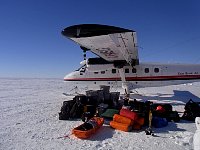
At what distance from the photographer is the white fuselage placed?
51.9ft

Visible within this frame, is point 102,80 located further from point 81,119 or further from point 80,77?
point 81,119

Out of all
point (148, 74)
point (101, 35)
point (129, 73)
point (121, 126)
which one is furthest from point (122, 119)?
point (148, 74)

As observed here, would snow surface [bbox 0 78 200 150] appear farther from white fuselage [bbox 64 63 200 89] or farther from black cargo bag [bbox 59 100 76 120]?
white fuselage [bbox 64 63 200 89]

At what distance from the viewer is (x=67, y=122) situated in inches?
340

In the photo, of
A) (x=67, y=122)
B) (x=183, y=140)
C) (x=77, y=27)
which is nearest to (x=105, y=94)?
(x=67, y=122)

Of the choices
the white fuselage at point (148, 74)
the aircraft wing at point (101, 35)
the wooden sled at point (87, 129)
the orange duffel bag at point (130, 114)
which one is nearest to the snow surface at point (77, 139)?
the wooden sled at point (87, 129)

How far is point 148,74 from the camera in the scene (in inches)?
633

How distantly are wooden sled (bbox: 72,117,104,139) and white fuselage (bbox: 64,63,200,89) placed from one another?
8.07 m

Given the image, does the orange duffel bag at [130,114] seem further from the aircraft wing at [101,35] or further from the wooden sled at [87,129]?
the aircraft wing at [101,35]

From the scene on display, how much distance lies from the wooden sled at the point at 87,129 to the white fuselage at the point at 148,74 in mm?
8069

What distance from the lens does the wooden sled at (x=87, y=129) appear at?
6.61 meters

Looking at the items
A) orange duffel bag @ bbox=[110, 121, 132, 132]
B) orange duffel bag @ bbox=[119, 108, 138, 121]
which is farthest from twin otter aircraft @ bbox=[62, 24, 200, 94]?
orange duffel bag @ bbox=[110, 121, 132, 132]

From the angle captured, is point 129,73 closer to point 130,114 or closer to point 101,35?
point 101,35

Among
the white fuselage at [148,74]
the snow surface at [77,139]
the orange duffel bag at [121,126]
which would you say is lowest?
the snow surface at [77,139]
